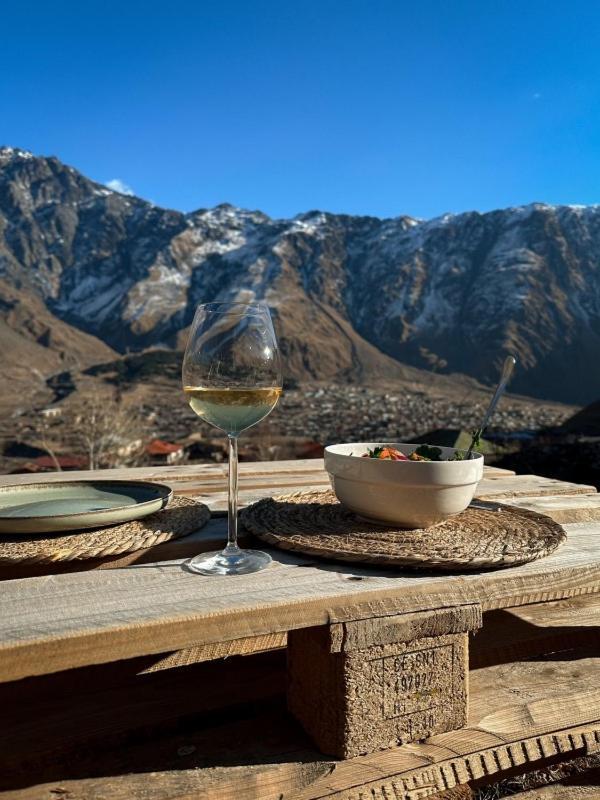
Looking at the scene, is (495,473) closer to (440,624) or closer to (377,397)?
(440,624)

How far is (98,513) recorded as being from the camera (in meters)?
1.17

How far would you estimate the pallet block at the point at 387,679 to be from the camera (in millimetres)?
979

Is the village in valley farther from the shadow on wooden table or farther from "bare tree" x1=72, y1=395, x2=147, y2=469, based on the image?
the shadow on wooden table

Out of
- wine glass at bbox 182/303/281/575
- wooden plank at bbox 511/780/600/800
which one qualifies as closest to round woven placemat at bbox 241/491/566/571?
wine glass at bbox 182/303/281/575

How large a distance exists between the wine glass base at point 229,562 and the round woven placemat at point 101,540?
13 cm

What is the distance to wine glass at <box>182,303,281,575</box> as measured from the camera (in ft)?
3.55

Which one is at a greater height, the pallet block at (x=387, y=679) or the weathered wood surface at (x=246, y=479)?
the weathered wood surface at (x=246, y=479)

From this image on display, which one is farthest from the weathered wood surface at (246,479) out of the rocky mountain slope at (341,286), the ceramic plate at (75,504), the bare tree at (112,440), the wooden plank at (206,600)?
the rocky mountain slope at (341,286)

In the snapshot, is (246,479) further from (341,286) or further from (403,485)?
(341,286)

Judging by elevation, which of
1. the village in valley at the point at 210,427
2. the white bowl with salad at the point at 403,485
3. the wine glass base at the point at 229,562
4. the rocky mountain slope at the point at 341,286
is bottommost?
the village in valley at the point at 210,427

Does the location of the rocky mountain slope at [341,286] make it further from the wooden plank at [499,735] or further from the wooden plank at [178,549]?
the wooden plank at [499,735]

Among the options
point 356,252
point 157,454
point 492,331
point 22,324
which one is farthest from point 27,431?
point 356,252

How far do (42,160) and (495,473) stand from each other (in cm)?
14219

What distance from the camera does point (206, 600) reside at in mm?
896
